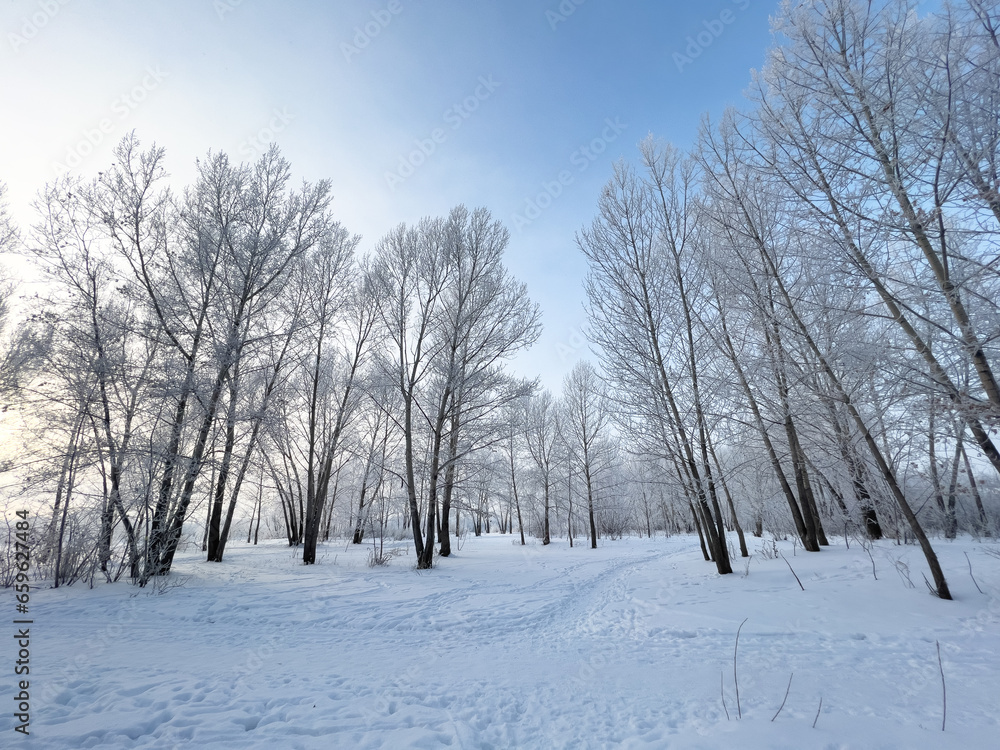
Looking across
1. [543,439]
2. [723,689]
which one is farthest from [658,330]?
[543,439]

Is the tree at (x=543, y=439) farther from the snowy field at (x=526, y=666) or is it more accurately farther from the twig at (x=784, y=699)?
the twig at (x=784, y=699)

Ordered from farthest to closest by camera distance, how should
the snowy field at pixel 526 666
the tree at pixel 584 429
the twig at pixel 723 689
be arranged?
the tree at pixel 584 429, the twig at pixel 723 689, the snowy field at pixel 526 666

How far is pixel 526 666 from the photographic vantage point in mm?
4012

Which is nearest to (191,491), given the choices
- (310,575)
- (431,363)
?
(310,575)

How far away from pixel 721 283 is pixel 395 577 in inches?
397

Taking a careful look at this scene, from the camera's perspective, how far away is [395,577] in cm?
913

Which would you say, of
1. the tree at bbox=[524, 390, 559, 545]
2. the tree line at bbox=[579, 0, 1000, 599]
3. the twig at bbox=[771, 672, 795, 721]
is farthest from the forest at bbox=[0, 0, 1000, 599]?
the tree at bbox=[524, 390, 559, 545]

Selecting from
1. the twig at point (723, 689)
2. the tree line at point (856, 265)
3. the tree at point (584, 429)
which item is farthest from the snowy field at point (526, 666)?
the tree at point (584, 429)

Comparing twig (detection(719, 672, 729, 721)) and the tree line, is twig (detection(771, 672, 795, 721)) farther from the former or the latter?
the tree line

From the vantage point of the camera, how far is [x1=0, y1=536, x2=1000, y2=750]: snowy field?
2.62 metres

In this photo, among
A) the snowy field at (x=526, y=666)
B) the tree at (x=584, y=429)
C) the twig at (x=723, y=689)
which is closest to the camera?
the snowy field at (x=526, y=666)

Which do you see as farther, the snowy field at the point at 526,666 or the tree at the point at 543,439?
the tree at the point at 543,439

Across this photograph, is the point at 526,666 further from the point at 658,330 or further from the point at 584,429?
the point at 584,429

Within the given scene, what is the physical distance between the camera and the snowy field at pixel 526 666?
2625 millimetres
